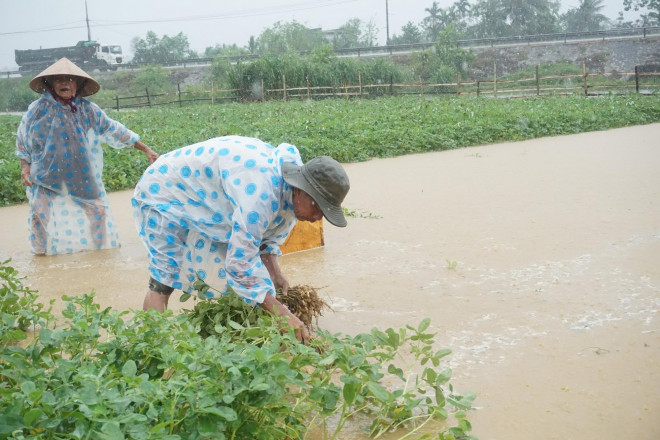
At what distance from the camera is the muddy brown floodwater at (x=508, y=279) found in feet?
9.56

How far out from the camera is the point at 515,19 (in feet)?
166

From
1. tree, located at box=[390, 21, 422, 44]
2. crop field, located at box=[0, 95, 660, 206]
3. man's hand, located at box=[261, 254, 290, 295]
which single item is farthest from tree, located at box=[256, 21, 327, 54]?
man's hand, located at box=[261, 254, 290, 295]

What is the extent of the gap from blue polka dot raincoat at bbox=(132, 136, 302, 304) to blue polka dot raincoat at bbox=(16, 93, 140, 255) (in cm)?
218

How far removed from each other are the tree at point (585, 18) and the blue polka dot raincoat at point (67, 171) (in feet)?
187

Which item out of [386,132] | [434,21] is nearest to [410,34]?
[434,21]

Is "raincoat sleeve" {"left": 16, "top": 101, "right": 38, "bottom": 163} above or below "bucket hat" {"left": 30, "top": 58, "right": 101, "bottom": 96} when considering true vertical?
below

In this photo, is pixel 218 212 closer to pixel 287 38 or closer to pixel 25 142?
pixel 25 142

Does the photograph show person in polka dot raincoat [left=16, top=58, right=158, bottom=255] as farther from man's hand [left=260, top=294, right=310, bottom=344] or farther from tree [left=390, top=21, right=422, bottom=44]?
tree [left=390, top=21, right=422, bottom=44]

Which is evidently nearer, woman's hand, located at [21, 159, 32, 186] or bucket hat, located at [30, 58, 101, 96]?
bucket hat, located at [30, 58, 101, 96]

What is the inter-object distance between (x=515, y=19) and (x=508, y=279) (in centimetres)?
4988

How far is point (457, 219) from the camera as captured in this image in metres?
6.00

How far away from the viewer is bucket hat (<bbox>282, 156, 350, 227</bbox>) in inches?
104

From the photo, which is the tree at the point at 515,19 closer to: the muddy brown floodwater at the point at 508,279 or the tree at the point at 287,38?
the tree at the point at 287,38

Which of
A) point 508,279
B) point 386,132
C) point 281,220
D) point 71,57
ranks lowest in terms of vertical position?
point 508,279
